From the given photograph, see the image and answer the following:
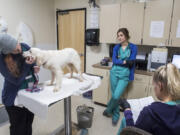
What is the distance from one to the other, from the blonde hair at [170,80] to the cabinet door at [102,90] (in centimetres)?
175

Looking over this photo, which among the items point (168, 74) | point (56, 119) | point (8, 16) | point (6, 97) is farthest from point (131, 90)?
point (8, 16)

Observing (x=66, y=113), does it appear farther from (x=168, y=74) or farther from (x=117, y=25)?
(x=117, y=25)

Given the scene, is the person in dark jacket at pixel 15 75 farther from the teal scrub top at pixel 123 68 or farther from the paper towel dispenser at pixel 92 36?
the paper towel dispenser at pixel 92 36

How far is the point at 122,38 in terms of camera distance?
214cm

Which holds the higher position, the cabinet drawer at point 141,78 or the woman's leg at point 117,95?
the cabinet drawer at point 141,78

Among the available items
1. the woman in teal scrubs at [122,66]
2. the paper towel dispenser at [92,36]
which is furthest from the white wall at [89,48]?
the woman in teal scrubs at [122,66]

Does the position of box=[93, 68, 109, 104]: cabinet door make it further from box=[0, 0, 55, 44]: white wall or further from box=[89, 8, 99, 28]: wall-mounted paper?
box=[0, 0, 55, 44]: white wall

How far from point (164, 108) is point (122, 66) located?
1449 millimetres

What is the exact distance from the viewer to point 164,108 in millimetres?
766

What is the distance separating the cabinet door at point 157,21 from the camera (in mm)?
2178

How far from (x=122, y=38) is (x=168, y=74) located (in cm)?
139

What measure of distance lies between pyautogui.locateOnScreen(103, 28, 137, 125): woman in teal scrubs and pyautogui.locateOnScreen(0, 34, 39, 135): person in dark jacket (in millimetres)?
1284

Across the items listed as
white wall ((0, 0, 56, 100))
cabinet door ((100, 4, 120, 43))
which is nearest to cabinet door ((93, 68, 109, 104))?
cabinet door ((100, 4, 120, 43))

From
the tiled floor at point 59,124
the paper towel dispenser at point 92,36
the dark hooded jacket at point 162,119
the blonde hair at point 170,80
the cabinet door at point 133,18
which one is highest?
the cabinet door at point 133,18
